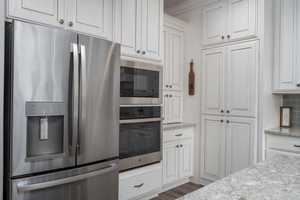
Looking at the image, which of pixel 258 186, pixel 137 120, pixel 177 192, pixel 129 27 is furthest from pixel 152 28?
pixel 177 192

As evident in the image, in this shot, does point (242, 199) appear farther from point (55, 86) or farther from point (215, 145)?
point (215, 145)

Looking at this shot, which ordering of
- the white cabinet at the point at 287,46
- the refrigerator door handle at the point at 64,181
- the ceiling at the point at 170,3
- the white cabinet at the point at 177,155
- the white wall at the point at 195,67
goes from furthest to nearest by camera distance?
the ceiling at the point at 170,3, the white wall at the point at 195,67, the white cabinet at the point at 177,155, the white cabinet at the point at 287,46, the refrigerator door handle at the point at 64,181

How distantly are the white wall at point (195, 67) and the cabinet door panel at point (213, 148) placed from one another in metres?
0.10

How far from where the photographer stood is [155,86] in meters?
2.41

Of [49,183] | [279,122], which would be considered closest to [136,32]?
[49,183]

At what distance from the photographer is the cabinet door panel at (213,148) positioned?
2967 mm

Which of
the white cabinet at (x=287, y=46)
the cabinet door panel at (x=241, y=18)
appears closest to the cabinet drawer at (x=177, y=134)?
the white cabinet at (x=287, y=46)

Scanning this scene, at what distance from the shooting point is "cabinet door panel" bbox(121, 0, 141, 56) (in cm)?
215

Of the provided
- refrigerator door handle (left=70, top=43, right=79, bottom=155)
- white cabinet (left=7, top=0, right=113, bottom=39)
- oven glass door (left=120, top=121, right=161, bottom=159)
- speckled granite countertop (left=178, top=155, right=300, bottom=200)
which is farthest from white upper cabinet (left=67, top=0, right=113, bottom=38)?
speckled granite countertop (left=178, top=155, right=300, bottom=200)

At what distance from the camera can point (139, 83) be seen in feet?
7.30

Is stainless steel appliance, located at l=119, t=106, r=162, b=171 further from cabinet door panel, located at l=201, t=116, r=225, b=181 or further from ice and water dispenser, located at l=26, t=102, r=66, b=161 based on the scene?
cabinet door panel, located at l=201, t=116, r=225, b=181

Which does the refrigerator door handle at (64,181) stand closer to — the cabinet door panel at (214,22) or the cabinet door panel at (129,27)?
the cabinet door panel at (129,27)

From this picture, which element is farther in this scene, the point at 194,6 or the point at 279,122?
the point at 194,6

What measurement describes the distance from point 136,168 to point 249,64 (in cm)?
188
